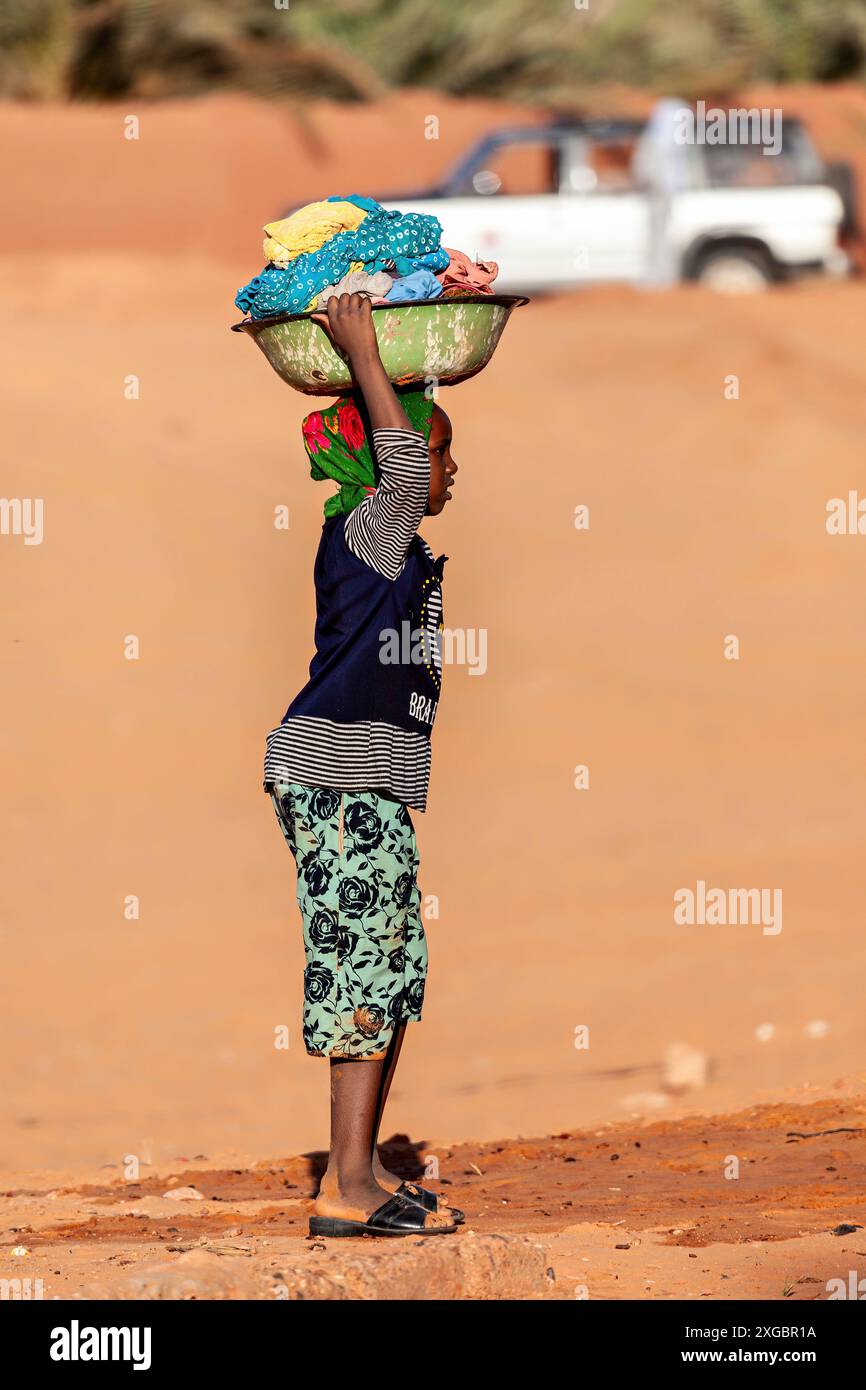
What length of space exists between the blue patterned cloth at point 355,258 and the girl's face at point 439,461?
30 cm

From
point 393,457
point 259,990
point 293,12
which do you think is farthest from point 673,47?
point 393,457

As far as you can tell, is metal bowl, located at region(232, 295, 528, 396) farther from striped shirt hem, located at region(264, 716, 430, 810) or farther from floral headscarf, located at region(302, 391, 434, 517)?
striped shirt hem, located at region(264, 716, 430, 810)

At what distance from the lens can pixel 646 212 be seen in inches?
742

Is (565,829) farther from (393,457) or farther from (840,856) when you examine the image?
(393,457)

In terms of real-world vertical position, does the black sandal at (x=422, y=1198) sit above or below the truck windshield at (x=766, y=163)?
below

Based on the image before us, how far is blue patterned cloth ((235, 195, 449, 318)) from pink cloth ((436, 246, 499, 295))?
0.09 feet

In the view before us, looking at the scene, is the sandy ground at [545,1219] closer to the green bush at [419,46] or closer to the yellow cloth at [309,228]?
the yellow cloth at [309,228]

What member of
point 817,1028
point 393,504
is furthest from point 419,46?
point 393,504

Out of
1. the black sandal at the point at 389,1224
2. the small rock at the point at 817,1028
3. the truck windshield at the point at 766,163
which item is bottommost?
the black sandal at the point at 389,1224

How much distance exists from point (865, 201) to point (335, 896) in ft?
72.8

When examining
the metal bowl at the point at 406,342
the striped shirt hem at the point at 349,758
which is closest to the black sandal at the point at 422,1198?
the striped shirt hem at the point at 349,758

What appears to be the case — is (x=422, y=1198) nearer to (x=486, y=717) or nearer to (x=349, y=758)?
(x=349, y=758)

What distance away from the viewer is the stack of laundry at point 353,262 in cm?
402

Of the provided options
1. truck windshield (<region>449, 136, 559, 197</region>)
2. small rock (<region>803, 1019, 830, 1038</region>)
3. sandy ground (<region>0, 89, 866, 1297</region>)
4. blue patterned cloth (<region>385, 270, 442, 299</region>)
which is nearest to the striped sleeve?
Answer: blue patterned cloth (<region>385, 270, 442, 299</region>)
